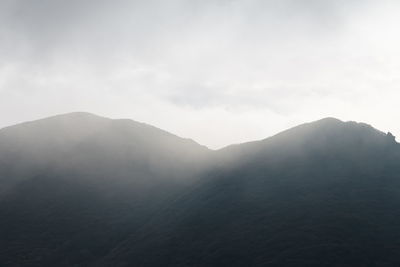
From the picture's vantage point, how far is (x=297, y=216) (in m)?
85.6

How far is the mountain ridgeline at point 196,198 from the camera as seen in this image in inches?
3046

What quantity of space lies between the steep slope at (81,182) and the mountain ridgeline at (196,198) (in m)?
0.31

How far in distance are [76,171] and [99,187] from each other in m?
10.5

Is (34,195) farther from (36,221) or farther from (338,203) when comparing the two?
(338,203)

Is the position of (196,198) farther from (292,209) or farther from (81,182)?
(81,182)

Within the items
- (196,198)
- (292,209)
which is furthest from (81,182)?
(292,209)

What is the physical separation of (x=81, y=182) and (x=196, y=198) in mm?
34821

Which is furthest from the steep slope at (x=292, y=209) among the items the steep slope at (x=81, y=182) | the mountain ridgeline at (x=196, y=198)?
the steep slope at (x=81, y=182)

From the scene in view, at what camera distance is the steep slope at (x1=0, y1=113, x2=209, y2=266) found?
95.9 meters

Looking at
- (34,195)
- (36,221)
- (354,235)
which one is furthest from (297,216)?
(34,195)

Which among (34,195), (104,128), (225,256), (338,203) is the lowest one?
(225,256)

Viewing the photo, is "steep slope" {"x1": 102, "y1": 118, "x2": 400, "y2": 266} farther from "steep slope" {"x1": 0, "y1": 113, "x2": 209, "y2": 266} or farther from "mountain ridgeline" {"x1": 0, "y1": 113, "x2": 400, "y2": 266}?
"steep slope" {"x1": 0, "y1": 113, "x2": 209, "y2": 266}

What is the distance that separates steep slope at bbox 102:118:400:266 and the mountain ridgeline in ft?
0.92

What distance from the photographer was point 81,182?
123 m
